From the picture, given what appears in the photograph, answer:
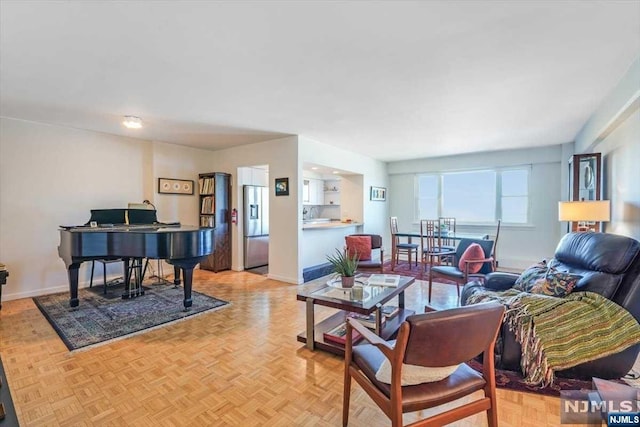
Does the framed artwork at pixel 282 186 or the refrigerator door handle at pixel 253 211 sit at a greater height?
the framed artwork at pixel 282 186

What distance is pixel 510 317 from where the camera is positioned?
2125mm

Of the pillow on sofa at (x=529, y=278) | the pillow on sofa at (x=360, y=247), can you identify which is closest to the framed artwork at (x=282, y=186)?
the pillow on sofa at (x=360, y=247)

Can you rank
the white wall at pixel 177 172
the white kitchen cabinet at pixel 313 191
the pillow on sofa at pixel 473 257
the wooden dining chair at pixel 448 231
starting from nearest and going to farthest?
1. the pillow on sofa at pixel 473 257
2. the white wall at pixel 177 172
3. the wooden dining chair at pixel 448 231
4. the white kitchen cabinet at pixel 313 191

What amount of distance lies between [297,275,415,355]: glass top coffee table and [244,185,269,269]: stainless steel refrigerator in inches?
123

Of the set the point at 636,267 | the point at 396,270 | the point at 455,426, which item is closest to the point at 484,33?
the point at 636,267

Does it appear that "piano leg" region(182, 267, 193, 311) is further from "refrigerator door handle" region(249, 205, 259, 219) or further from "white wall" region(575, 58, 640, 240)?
"white wall" region(575, 58, 640, 240)

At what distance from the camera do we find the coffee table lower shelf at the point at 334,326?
2.47m

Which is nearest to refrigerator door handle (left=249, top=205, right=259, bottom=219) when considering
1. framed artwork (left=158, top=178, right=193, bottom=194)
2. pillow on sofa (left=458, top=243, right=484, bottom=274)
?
framed artwork (left=158, top=178, right=193, bottom=194)

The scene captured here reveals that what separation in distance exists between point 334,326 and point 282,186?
2.64 m

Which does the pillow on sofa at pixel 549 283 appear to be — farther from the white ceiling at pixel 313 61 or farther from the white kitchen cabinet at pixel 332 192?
the white kitchen cabinet at pixel 332 192

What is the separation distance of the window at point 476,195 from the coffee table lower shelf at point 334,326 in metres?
4.33

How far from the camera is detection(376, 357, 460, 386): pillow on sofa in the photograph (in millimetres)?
1295

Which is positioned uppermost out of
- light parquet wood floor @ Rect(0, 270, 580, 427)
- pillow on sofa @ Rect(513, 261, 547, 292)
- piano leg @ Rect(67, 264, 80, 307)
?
pillow on sofa @ Rect(513, 261, 547, 292)

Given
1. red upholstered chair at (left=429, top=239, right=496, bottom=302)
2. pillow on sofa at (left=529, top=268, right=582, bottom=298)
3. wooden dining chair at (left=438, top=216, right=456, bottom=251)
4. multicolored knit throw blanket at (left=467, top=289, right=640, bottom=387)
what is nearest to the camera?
multicolored knit throw blanket at (left=467, top=289, right=640, bottom=387)
